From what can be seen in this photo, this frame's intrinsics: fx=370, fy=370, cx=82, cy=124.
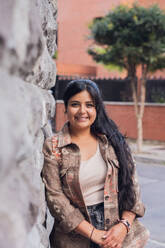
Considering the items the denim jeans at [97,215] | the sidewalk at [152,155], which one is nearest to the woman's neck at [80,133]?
the denim jeans at [97,215]

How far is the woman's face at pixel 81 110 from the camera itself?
2.10 m

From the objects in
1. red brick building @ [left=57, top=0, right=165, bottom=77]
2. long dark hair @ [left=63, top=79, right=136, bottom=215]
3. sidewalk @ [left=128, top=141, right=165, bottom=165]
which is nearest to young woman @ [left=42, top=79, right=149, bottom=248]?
long dark hair @ [left=63, top=79, right=136, bottom=215]

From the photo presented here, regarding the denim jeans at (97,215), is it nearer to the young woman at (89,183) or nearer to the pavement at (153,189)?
the young woman at (89,183)

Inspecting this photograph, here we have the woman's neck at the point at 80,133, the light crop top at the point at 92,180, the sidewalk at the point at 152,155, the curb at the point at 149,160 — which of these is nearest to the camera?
the light crop top at the point at 92,180

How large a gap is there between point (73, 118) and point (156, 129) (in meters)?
13.0

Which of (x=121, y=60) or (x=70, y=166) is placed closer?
(x=70, y=166)

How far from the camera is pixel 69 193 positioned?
1.97 m

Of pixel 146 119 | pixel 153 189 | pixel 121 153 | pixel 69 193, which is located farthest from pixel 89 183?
pixel 146 119

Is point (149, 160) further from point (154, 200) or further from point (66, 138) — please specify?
point (66, 138)

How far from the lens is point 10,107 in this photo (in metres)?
0.85

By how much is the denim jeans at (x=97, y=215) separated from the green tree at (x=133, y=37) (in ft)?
32.8

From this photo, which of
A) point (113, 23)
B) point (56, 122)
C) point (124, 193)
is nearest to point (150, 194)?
point (124, 193)

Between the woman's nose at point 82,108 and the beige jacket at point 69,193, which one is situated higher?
the woman's nose at point 82,108

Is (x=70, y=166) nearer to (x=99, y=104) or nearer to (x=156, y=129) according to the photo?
(x=99, y=104)
